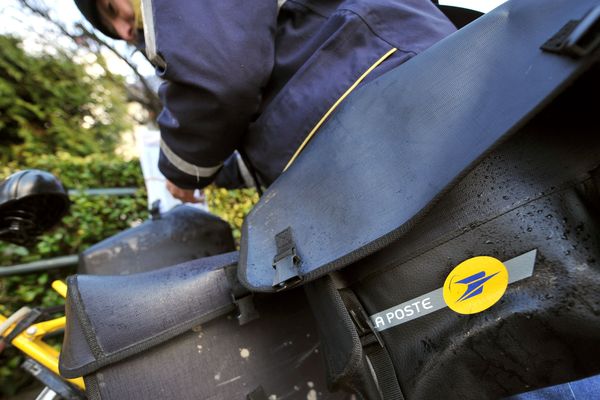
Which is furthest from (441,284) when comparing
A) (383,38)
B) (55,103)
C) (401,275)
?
(55,103)

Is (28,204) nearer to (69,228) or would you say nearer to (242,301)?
A: (242,301)

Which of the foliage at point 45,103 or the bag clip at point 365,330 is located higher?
the bag clip at point 365,330

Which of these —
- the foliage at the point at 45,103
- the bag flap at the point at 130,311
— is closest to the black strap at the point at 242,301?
the bag flap at the point at 130,311

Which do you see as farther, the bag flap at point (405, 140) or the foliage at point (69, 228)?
the foliage at point (69, 228)

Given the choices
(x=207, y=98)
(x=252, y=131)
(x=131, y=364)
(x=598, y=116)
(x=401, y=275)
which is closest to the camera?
(x=598, y=116)

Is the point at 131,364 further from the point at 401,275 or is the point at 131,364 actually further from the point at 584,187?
the point at 584,187

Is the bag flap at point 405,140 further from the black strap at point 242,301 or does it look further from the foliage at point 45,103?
the foliage at point 45,103

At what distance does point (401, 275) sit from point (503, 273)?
0.17 metres

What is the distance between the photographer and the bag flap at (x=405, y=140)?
0.52 metres

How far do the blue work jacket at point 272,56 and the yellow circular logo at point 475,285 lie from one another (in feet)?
1.50

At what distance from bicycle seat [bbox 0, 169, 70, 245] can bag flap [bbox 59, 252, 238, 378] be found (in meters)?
0.53

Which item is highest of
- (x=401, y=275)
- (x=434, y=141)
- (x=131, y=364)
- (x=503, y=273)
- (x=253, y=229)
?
(x=434, y=141)

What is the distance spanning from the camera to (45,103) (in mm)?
3656

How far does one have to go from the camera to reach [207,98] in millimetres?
873
